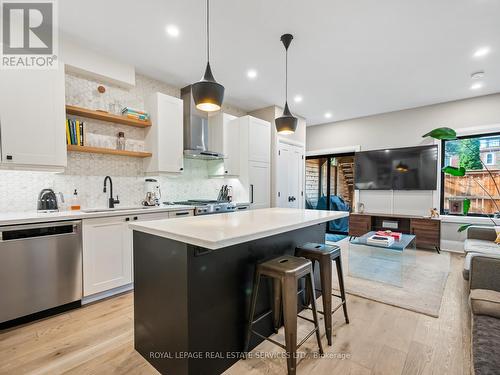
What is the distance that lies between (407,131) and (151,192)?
5199 mm

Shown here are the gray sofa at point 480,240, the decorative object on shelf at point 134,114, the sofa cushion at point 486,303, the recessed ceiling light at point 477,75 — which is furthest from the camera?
the recessed ceiling light at point 477,75

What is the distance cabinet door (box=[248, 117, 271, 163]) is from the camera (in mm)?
4441

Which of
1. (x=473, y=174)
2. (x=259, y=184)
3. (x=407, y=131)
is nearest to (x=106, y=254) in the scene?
(x=259, y=184)

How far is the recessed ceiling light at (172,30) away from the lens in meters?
2.57

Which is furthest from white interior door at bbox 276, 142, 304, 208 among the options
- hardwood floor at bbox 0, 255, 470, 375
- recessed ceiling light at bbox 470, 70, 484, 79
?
recessed ceiling light at bbox 470, 70, 484, 79

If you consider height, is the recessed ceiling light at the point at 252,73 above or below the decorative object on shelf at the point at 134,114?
above

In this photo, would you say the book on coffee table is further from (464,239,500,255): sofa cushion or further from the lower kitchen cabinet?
the lower kitchen cabinet

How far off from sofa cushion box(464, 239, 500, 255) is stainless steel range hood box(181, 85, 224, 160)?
12.5 ft

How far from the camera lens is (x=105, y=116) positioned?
3.02 metres

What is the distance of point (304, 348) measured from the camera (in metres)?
1.86

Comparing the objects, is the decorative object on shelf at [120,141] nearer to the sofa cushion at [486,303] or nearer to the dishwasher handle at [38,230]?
the dishwasher handle at [38,230]

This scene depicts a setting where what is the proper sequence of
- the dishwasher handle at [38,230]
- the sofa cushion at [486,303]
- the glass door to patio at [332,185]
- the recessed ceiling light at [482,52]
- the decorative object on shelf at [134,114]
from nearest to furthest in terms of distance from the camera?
the sofa cushion at [486,303] < the dishwasher handle at [38,230] < the recessed ceiling light at [482,52] < the decorative object on shelf at [134,114] < the glass door to patio at [332,185]

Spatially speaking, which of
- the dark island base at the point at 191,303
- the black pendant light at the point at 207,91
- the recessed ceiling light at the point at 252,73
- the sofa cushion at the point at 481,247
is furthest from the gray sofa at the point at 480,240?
the recessed ceiling light at the point at 252,73

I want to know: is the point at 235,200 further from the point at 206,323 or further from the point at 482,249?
the point at 482,249
